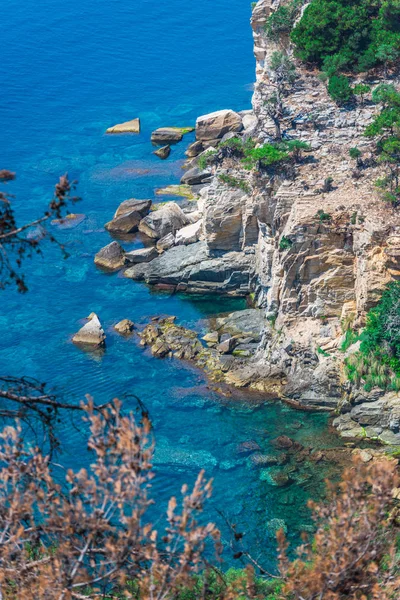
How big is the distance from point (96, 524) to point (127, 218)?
153 feet

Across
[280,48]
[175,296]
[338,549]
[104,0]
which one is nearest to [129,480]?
[338,549]

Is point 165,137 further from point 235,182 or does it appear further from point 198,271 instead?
point 235,182

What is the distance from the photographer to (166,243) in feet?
182

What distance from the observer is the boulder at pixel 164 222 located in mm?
56844

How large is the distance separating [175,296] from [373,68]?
650 inches

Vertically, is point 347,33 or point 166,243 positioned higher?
point 347,33

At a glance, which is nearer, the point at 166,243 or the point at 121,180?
the point at 166,243

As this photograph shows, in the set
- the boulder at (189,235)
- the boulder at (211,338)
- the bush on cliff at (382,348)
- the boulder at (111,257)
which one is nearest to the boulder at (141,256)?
the boulder at (111,257)

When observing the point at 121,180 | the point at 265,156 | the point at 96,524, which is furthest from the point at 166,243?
the point at 96,524

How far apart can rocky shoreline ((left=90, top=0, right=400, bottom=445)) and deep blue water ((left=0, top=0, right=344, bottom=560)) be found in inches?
51.3

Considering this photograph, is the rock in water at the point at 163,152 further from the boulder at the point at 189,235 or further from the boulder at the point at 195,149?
the boulder at the point at 189,235

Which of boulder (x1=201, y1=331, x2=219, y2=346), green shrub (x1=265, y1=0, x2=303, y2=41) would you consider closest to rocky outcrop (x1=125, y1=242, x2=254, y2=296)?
boulder (x1=201, y1=331, x2=219, y2=346)

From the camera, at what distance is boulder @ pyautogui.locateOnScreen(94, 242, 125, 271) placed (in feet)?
181

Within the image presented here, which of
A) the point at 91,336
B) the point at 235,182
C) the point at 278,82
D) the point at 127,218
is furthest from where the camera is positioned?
the point at 127,218
